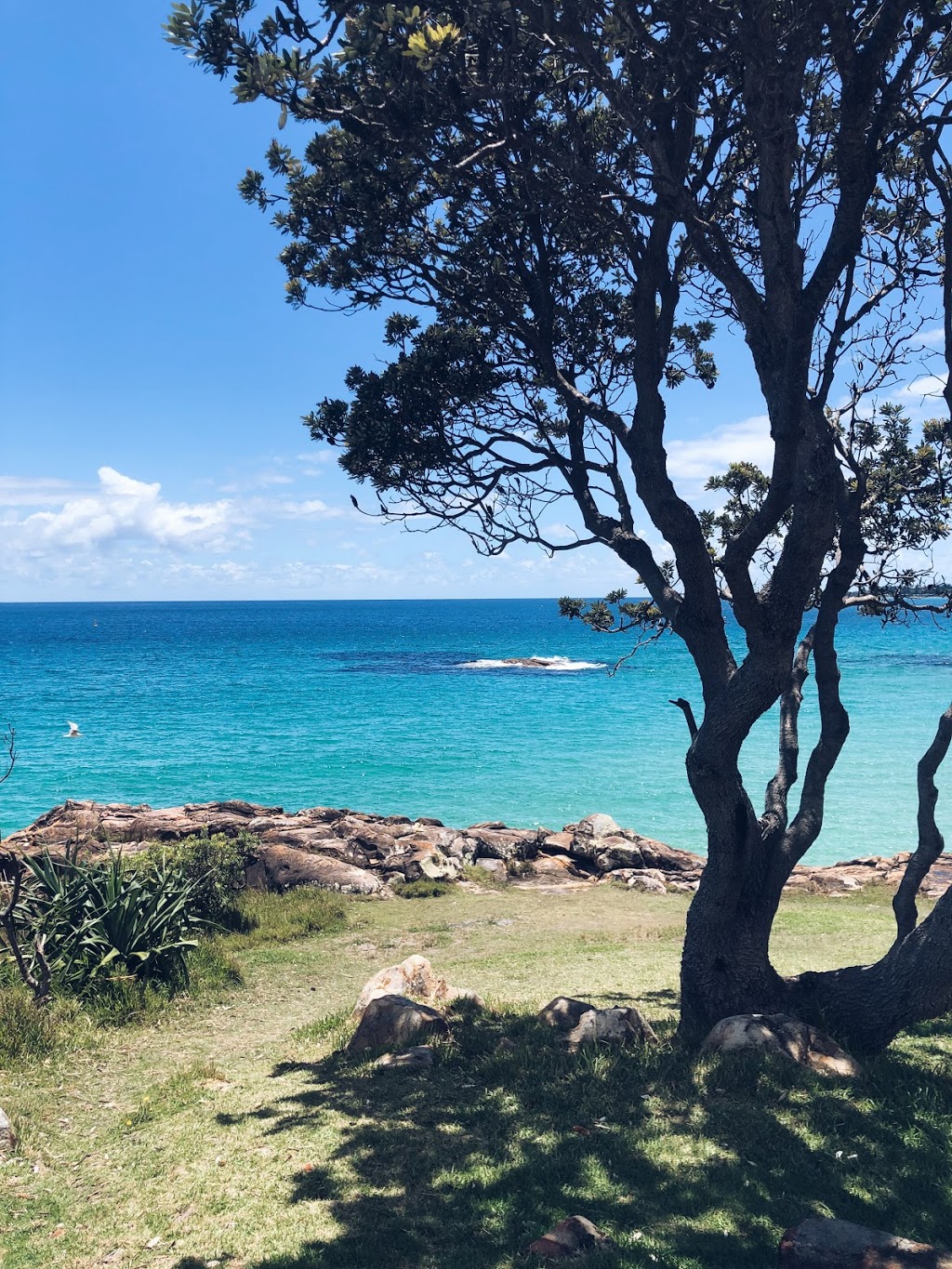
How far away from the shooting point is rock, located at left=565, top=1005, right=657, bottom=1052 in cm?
855

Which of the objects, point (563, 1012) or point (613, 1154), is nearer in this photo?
point (613, 1154)

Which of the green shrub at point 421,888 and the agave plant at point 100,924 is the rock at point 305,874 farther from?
the agave plant at point 100,924

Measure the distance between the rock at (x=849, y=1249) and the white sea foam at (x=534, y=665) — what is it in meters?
77.6

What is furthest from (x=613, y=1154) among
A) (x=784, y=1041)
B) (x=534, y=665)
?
(x=534, y=665)

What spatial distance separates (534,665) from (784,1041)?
3087 inches

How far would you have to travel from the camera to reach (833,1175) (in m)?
5.98

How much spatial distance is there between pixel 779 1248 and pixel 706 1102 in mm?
2126

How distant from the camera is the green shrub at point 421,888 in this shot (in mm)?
18172

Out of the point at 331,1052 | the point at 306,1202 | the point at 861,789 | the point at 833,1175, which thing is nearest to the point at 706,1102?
the point at 833,1175

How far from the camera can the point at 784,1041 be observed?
7832mm

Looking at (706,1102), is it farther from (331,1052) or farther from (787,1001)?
(331,1052)

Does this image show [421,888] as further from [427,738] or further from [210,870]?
[427,738]

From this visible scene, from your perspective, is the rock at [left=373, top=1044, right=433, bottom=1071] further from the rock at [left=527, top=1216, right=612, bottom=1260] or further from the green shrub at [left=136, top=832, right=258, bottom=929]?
the green shrub at [left=136, top=832, right=258, bottom=929]

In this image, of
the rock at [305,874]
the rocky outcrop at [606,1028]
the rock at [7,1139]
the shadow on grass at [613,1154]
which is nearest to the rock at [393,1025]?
the shadow on grass at [613,1154]
